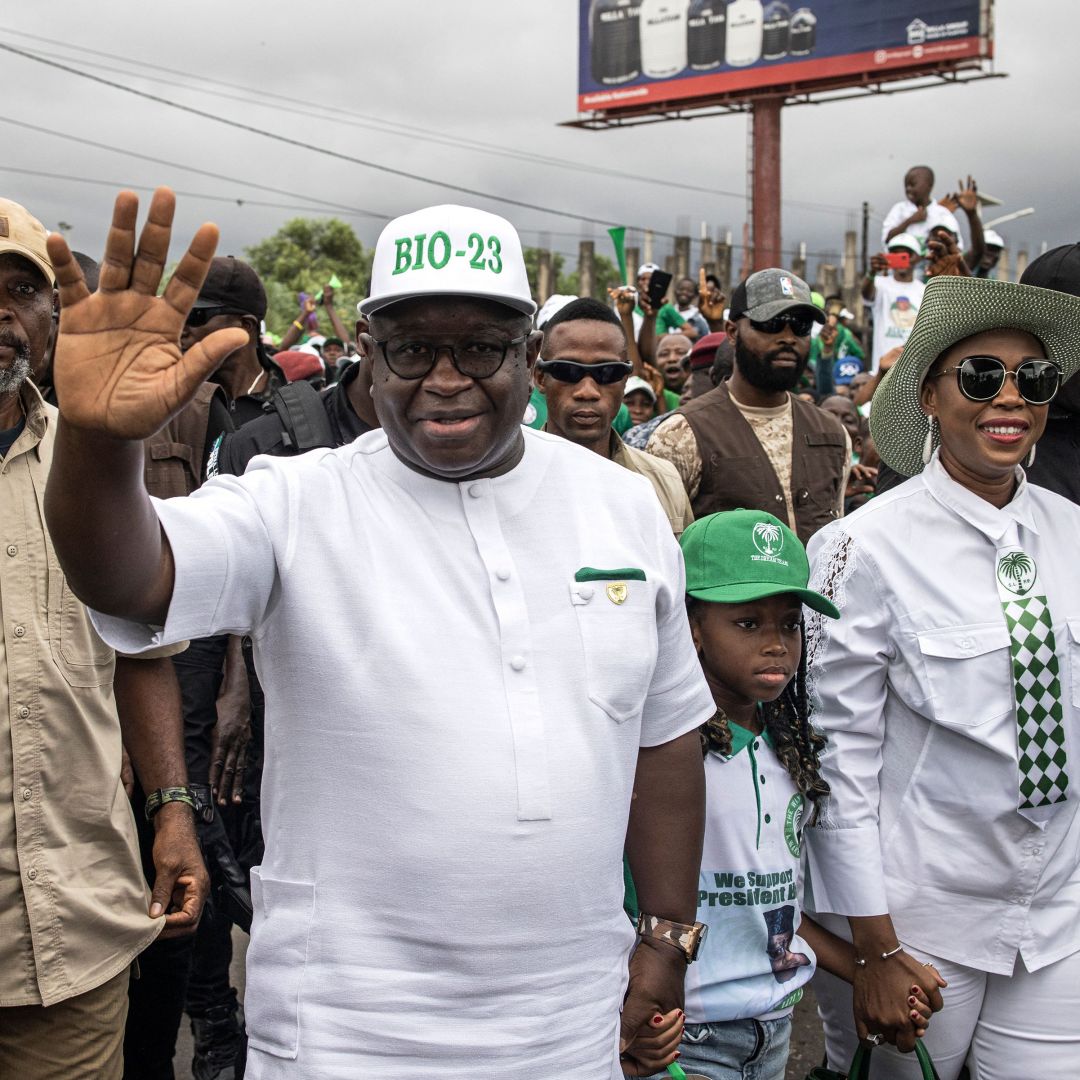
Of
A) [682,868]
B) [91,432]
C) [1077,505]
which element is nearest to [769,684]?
[682,868]

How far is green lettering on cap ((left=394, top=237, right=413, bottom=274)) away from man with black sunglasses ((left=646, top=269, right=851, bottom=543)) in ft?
9.46

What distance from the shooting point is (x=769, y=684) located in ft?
10.6

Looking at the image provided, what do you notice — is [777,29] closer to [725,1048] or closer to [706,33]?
[706,33]

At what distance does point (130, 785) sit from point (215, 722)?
89 centimetres

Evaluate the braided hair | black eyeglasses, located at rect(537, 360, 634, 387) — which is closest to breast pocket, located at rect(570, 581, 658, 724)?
the braided hair

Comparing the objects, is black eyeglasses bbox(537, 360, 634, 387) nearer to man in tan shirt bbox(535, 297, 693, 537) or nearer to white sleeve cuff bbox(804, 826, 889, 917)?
man in tan shirt bbox(535, 297, 693, 537)

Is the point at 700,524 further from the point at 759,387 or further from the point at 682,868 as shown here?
the point at 759,387

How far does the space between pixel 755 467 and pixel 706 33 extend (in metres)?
34.7

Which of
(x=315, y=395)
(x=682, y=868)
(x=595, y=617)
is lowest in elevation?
(x=682, y=868)

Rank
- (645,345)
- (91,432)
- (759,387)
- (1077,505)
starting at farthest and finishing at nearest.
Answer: (645,345), (759,387), (1077,505), (91,432)

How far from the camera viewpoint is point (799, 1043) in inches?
193

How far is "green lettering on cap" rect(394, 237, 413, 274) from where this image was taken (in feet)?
7.37

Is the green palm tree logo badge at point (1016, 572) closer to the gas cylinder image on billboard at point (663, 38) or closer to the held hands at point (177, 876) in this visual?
the held hands at point (177, 876)

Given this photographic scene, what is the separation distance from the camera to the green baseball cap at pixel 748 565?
3.23m
